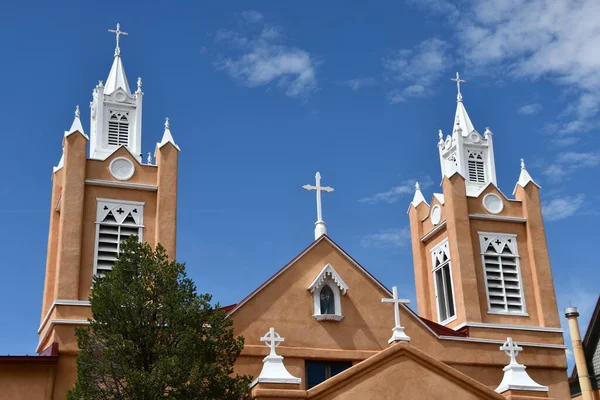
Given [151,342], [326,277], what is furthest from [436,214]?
[151,342]

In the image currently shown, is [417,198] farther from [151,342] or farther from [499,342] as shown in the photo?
[151,342]

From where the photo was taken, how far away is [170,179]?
27.6m

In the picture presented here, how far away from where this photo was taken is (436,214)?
31547mm

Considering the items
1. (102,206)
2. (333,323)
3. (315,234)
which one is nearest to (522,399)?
(333,323)

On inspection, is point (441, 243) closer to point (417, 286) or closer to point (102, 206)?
point (417, 286)

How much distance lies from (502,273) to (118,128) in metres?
13.7

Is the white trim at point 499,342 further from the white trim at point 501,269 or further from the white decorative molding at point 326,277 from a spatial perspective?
the white decorative molding at point 326,277

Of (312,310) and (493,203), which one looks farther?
(493,203)

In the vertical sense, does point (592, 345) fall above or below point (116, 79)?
below

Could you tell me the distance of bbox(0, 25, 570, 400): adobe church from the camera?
23.0 metres

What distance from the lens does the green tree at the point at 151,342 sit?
18.9 meters

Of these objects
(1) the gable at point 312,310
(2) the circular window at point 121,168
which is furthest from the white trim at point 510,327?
(2) the circular window at point 121,168

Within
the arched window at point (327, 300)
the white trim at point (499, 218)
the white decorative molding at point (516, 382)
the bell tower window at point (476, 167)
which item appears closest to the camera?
the white decorative molding at point (516, 382)

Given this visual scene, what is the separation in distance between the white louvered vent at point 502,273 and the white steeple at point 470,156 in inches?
84.7
